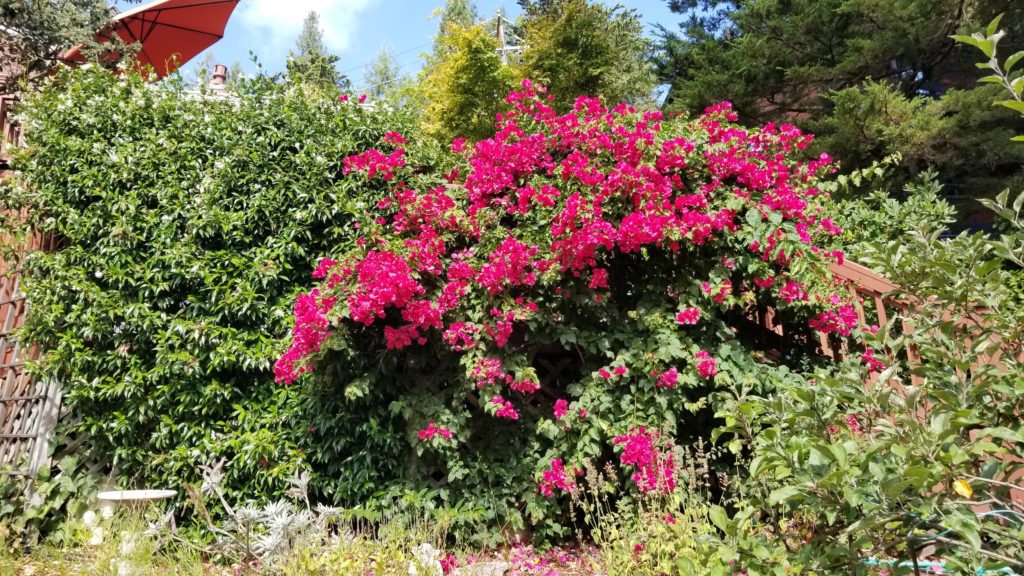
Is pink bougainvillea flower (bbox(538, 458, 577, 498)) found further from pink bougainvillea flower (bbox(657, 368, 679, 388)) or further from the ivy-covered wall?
the ivy-covered wall

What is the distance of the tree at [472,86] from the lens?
41.1 ft

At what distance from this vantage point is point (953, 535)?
167 centimetres

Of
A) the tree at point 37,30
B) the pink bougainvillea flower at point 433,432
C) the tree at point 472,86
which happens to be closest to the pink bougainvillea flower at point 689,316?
the pink bougainvillea flower at point 433,432

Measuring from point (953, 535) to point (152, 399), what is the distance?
155 inches

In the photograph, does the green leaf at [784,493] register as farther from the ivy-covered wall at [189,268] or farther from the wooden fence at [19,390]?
the wooden fence at [19,390]

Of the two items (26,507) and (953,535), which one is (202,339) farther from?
(953,535)

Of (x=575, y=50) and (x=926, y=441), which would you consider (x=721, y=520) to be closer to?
(x=926, y=441)

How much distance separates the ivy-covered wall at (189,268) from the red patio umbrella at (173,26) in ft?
10.5

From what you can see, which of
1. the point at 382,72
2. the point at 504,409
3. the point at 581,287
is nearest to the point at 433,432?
the point at 504,409

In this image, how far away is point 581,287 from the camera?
3.37 m

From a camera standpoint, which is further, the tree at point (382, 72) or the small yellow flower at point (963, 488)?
the tree at point (382, 72)

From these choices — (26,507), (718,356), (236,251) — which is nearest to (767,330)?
(718,356)

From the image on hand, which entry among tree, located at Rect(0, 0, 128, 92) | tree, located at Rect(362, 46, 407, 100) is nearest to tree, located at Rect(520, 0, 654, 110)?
tree, located at Rect(0, 0, 128, 92)

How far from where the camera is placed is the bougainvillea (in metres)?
3.19
